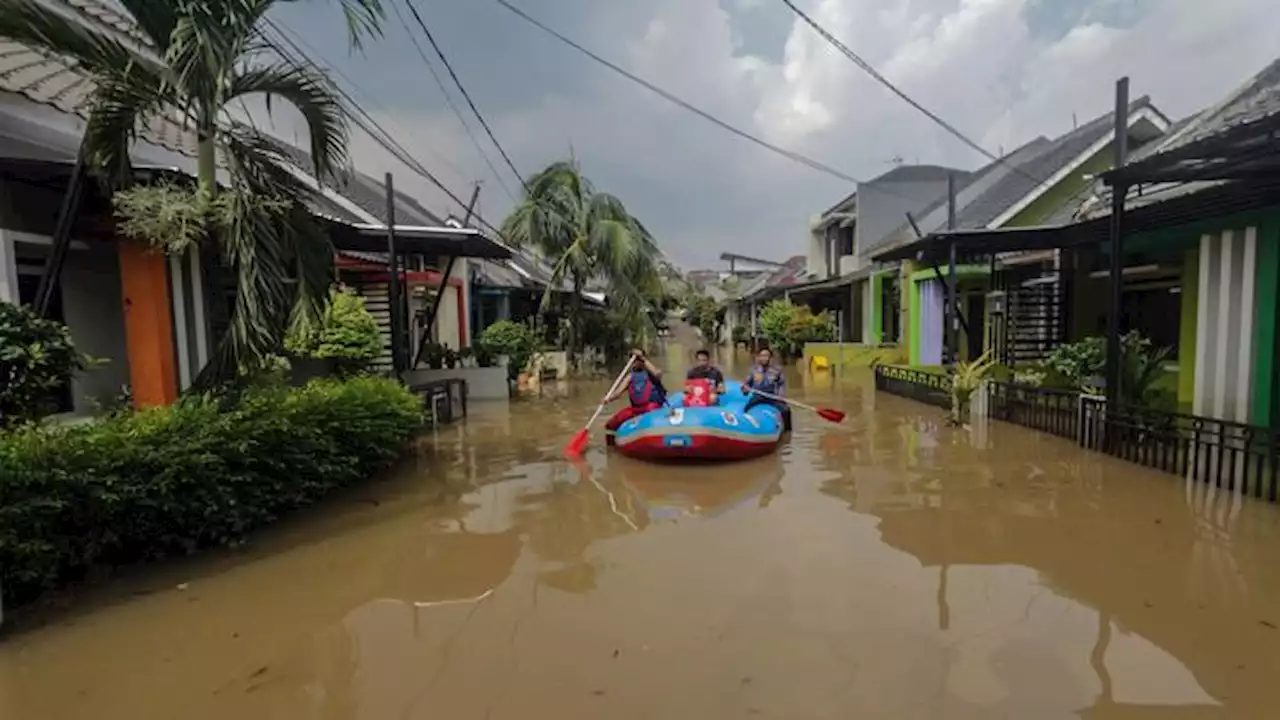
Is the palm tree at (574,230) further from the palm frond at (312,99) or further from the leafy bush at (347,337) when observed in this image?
the palm frond at (312,99)

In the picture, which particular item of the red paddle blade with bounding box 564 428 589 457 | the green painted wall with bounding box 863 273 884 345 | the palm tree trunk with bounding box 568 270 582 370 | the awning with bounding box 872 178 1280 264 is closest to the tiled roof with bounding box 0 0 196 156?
the red paddle blade with bounding box 564 428 589 457

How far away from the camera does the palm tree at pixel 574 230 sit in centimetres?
1841

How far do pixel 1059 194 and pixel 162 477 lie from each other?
19.3 m

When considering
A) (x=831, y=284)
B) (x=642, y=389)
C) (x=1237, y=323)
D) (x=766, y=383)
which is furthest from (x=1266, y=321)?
(x=831, y=284)

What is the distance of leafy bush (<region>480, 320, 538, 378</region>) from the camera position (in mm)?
16250

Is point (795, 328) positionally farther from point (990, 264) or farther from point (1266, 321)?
point (1266, 321)

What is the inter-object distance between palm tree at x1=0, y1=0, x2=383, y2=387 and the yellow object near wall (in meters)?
16.3

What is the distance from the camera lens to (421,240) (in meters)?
11.5

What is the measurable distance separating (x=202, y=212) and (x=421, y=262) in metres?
10.8

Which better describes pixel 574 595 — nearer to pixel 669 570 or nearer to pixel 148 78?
pixel 669 570

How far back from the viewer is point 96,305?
832cm

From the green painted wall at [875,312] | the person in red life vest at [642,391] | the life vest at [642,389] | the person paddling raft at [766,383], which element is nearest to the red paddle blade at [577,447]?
the person in red life vest at [642,391]

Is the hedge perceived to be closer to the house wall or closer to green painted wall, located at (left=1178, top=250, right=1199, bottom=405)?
the house wall

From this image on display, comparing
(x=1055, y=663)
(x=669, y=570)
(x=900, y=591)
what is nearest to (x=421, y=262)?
(x=669, y=570)
